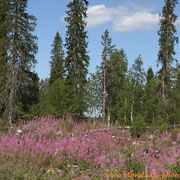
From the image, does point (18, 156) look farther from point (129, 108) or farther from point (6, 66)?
point (129, 108)

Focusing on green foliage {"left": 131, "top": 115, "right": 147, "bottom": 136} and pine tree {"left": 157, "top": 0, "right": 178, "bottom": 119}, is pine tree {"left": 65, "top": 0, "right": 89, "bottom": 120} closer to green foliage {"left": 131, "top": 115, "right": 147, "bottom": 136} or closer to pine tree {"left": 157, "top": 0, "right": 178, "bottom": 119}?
pine tree {"left": 157, "top": 0, "right": 178, "bottom": 119}

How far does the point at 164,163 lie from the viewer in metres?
6.24

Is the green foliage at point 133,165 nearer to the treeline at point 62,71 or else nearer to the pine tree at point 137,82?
the treeline at point 62,71

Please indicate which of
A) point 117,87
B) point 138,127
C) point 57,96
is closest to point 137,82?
point 117,87

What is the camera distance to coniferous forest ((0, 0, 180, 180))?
654 cm

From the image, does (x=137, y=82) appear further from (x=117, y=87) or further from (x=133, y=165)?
(x=133, y=165)

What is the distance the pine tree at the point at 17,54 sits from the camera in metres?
23.9

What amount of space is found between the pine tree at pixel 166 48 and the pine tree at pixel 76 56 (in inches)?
305

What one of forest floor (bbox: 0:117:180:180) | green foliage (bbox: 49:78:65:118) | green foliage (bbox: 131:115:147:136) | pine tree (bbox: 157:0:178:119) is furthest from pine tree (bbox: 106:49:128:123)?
forest floor (bbox: 0:117:180:180)

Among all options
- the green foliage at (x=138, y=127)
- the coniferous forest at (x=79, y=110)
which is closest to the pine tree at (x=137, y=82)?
the coniferous forest at (x=79, y=110)

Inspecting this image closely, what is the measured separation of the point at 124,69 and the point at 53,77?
12.3 m

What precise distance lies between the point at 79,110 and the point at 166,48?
1052 cm

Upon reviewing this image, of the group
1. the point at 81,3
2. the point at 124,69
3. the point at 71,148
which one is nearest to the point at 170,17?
the point at 81,3

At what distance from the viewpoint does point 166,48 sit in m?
26.8
